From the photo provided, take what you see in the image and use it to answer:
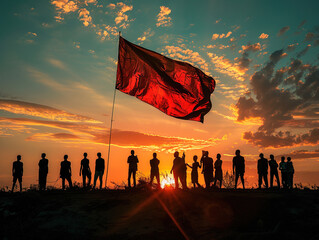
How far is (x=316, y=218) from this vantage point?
933cm

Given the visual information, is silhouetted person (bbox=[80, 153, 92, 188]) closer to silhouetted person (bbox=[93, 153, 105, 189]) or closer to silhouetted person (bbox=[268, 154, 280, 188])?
silhouetted person (bbox=[93, 153, 105, 189])

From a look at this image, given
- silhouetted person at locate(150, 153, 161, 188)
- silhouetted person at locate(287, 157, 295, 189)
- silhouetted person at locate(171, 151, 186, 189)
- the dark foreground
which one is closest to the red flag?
silhouetted person at locate(171, 151, 186, 189)

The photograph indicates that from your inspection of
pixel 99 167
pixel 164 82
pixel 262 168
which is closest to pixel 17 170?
pixel 99 167

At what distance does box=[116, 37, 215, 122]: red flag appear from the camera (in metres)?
12.8

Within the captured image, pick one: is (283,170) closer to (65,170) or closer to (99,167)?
(99,167)

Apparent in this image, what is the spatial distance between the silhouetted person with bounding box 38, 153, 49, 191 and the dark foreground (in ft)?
8.38

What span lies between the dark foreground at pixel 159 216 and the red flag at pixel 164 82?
3999mm

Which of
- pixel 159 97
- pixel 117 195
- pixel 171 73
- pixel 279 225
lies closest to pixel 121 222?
pixel 117 195

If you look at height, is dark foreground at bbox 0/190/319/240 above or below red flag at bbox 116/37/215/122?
below

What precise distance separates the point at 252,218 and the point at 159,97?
20.9ft

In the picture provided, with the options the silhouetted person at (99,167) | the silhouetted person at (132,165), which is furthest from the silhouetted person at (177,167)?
the silhouetted person at (99,167)

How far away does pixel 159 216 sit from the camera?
32.2 feet

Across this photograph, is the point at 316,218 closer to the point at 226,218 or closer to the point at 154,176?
the point at 226,218

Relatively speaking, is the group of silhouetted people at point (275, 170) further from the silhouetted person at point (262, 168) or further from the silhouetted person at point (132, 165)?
the silhouetted person at point (132, 165)
